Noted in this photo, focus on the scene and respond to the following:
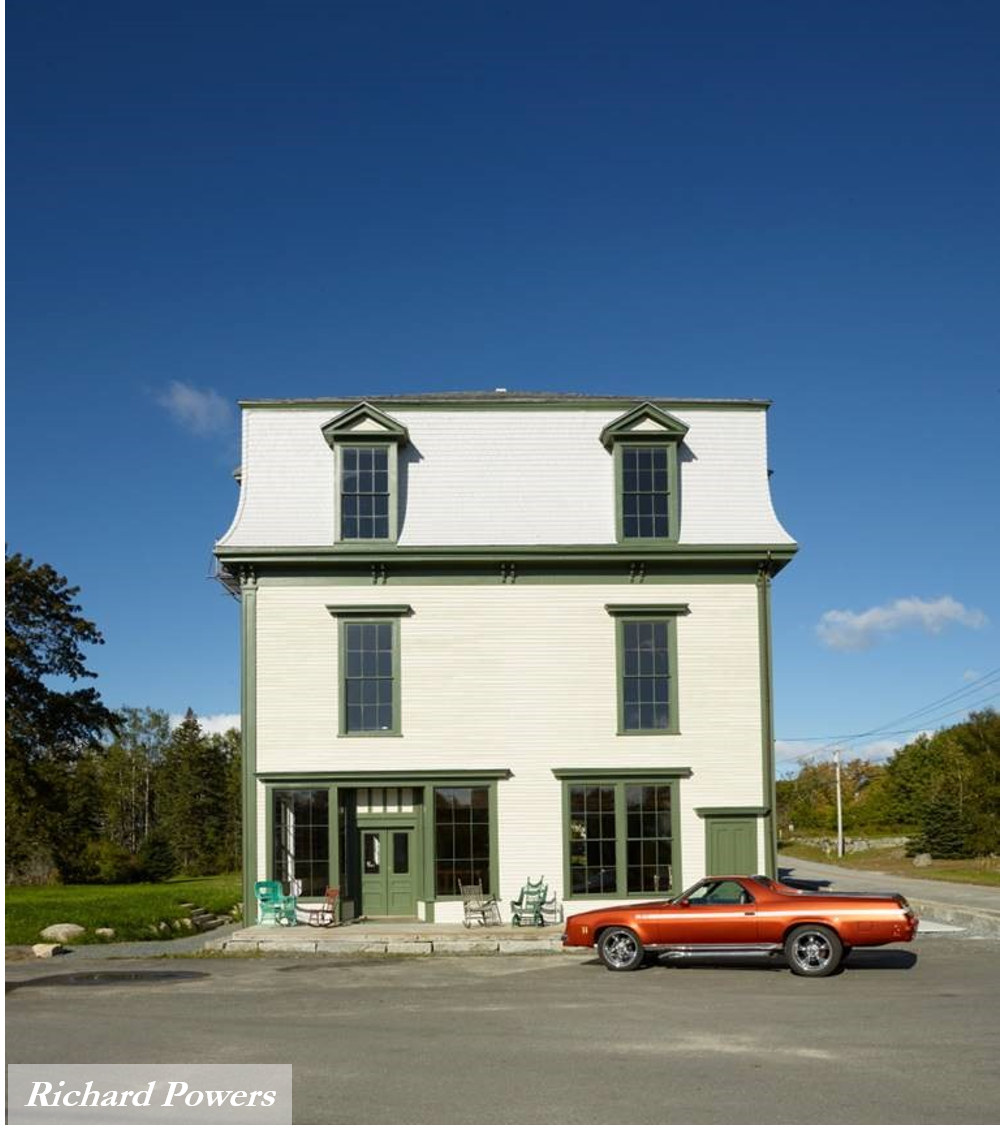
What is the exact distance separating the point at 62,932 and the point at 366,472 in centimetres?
1110

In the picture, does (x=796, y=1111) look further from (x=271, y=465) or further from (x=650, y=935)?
(x=271, y=465)

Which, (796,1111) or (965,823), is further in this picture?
(965,823)

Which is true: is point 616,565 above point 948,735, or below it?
above

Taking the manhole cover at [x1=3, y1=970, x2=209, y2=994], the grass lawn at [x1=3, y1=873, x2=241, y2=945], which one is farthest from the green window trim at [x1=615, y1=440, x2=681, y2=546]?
the grass lawn at [x1=3, y1=873, x2=241, y2=945]

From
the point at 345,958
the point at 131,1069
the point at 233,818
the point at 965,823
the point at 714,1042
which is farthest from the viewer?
the point at 233,818

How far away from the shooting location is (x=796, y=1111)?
9.60 m

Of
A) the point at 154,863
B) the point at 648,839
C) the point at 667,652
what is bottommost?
the point at 154,863

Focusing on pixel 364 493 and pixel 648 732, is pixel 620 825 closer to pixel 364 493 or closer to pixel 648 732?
pixel 648 732

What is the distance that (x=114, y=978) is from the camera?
18.9 m

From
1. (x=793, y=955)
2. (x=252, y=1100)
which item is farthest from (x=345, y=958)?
(x=252, y=1100)

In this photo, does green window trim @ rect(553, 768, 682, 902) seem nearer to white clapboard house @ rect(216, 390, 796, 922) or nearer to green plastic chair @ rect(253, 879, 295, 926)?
white clapboard house @ rect(216, 390, 796, 922)

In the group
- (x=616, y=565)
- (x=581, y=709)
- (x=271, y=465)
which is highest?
(x=271, y=465)

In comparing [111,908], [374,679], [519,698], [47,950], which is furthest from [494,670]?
[111,908]

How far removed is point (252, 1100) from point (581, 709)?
15.7 metres
